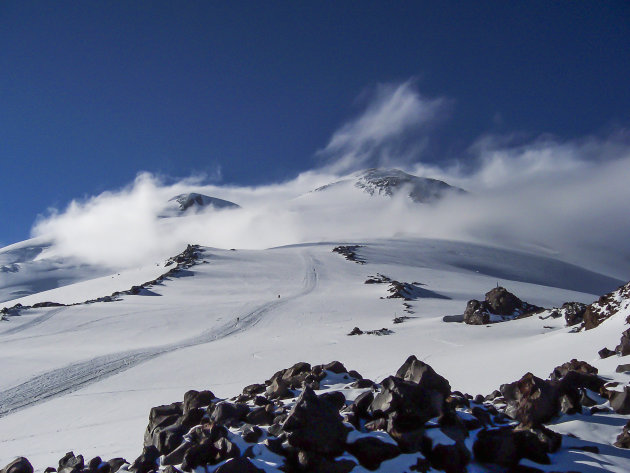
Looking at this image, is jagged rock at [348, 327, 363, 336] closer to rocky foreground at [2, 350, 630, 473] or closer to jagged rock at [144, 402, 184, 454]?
rocky foreground at [2, 350, 630, 473]

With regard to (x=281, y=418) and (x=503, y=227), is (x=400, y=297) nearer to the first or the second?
(x=281, y=418)

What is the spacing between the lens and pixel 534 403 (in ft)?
28.9

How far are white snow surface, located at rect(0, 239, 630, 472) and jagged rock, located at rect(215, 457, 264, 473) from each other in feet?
7.51

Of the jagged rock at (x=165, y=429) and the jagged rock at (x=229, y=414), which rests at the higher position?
the jagged rock at (x=229, y=414)

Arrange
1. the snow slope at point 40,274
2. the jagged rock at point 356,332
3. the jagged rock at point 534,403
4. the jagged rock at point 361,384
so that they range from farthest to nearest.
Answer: the snow slope at point 40,274 → the jagged rock at point 356,332 → the jagged rock at point 361,384 → the jagged rock at point 534,403

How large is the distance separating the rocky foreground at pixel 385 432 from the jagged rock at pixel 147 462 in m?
0.02

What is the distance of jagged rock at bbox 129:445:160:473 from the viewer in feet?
26.4

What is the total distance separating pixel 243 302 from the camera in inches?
1583

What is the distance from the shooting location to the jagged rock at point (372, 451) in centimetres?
770

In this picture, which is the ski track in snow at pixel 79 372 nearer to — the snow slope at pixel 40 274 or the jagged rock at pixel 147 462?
the jagged rock at pixel 147 462

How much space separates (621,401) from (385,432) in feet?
15.7

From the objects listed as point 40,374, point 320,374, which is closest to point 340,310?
point 40,374

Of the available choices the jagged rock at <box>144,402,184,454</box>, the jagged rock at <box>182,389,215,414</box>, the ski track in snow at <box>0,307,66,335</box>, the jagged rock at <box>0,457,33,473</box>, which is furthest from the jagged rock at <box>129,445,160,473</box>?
the ski track in snow at <box>0,307,66,335</box>

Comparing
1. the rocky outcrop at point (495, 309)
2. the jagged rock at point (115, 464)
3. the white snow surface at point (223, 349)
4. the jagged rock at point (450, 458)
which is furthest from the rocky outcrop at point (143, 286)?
the jagged rock at point (450, 458)
